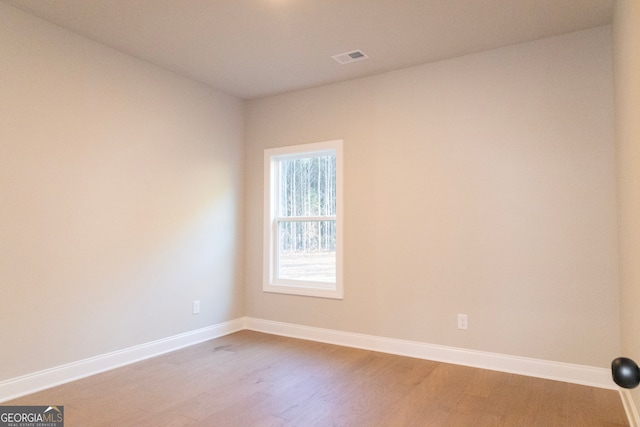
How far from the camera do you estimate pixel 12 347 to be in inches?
105

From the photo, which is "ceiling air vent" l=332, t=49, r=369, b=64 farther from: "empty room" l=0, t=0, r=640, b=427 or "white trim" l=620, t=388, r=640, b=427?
"white trim" l=620, t=388, r=640, b=427

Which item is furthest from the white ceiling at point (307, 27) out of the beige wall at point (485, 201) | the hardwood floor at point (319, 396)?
the hardwood floor at point (319, 396)

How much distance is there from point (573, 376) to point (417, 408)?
1337mm

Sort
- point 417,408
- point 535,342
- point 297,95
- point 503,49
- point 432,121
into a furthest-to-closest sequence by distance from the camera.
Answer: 1. point 297,95
2. point 432,121
3. point 503,49
4. point 535,342
5. point 417,408

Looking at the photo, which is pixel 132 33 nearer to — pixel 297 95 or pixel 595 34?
pixel 297 95

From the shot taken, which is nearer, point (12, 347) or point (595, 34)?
point (12, 347)

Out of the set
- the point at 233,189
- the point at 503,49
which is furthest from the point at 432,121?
the point at 233,189

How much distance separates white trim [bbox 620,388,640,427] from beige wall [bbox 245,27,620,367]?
341 millimetres

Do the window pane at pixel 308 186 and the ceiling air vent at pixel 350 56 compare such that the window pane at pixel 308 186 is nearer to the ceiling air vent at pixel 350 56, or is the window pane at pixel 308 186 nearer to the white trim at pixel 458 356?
the ceiling air vent at pixel 350 56

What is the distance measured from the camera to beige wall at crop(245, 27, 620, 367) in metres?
2.93

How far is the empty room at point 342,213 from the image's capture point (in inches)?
104

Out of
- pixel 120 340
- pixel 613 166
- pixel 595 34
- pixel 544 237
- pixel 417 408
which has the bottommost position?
pixel 417 408

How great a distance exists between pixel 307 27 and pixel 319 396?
2694 millimetres

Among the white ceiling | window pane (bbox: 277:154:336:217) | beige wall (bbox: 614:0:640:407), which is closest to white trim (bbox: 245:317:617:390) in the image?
beige wall (bbox: 614:0:640:407)
